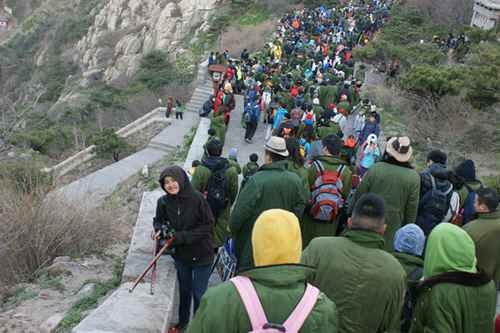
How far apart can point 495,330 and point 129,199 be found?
966 cm

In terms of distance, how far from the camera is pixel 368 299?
10.7ft

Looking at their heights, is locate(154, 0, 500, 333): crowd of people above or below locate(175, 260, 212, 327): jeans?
above

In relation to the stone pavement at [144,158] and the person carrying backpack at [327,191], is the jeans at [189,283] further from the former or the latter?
the stone pavement at [144,158]

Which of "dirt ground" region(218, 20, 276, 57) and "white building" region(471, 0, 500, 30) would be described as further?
"dirt ground" region(218, 20, 276, 57)

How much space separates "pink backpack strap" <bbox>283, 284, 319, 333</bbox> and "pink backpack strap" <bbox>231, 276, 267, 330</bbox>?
4.3 inches

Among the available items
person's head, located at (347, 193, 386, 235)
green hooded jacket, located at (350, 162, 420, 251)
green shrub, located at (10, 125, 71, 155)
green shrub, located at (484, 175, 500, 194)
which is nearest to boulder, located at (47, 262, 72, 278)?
green hooded jacket, located at (350, 162, 420, 251)

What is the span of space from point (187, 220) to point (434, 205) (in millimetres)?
2824

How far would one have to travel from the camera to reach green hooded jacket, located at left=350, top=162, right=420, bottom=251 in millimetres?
5328

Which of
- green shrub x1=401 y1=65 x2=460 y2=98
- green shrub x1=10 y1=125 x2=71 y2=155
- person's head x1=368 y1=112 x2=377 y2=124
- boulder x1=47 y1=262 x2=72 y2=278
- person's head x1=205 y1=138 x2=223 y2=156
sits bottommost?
green shrub x1=10 y1=125 x2=71 y2=155

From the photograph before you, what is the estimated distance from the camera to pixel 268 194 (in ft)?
15.8

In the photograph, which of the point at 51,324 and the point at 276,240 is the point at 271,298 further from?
the point at 51,324

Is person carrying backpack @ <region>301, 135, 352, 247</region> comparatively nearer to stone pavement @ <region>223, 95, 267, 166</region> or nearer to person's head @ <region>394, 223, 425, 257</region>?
person's head @ <region>394, 223, 425, 257</region>

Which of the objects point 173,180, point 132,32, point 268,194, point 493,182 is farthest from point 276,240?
point 132,32

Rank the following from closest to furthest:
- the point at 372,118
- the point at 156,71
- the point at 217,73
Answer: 1. the point at 372,118
2. the point at 217,73
3. the point at 156,71
